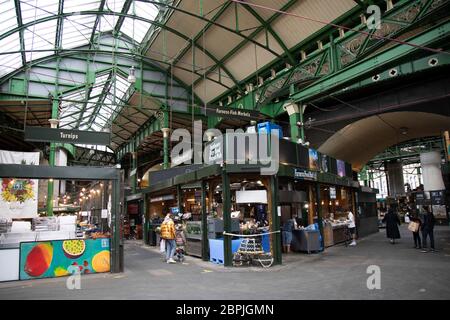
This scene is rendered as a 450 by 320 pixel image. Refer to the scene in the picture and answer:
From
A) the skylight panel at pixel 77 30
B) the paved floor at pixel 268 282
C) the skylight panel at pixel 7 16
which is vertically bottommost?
the paved floor at pixel 268 282

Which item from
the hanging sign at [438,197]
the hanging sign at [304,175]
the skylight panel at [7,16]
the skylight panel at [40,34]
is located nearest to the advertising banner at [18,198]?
the skylight panel at [40,34]

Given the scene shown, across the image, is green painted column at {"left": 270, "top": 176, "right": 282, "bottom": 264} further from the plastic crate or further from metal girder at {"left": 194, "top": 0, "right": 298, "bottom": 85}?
metal girder at {"left": 194, "top": 0, "right": 298, "bottom": 85}

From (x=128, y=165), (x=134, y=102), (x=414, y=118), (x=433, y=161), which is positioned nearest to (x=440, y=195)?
(x=433, y=161)

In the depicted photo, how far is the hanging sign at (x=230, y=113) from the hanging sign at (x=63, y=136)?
3.17 metres

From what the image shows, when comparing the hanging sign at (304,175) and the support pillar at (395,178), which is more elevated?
the support pillar at (395,178)

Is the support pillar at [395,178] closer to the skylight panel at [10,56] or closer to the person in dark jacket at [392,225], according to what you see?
the person in dark jacket at [392,225]

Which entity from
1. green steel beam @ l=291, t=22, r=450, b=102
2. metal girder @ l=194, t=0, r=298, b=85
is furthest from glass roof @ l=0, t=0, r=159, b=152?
green steel beam @ l=291, t=22, r=450, b=102

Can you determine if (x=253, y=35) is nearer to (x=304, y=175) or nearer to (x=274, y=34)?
(x=274, y=34)

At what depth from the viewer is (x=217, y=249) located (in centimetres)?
998

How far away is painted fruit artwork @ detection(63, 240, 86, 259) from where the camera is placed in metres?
8.61

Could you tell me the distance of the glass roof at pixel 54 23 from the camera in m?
16.2

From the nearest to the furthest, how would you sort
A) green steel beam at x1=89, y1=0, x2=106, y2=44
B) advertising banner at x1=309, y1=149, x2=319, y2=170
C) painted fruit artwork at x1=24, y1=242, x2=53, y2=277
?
painted fruit artwork at x1=24, y1=242, x2=53, y2=277, advertising banner at x1=309, y1=149, x2=319, y2=170, green steel beam at x1=89, y1=0, x2=106, y2=44

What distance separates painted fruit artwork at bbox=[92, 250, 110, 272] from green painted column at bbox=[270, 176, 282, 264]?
485cm

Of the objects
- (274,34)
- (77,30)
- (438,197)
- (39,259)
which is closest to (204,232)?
(39,259)
